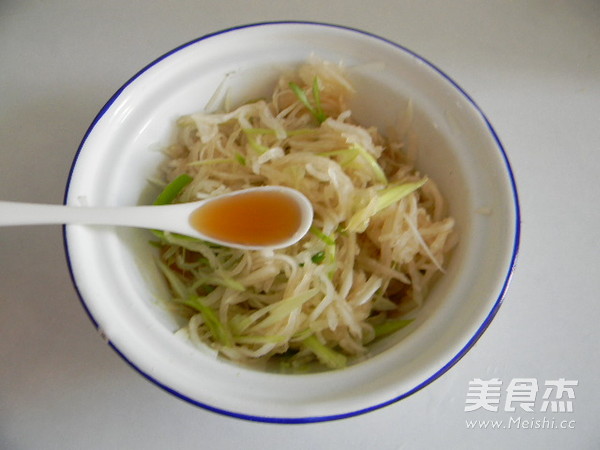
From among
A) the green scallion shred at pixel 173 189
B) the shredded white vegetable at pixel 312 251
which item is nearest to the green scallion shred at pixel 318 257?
the shredded white vegetable at pixel 312 251

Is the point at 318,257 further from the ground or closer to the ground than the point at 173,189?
closer to the ground

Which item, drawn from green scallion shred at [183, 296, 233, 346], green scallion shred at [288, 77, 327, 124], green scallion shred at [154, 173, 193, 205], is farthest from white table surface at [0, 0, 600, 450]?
green scallion shred at [288, 77, 327, 124]

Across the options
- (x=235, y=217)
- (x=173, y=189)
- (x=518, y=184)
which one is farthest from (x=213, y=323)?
(x=518, y=184)

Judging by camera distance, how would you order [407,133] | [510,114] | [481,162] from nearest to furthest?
[481,162] < [407,133] < [510,114]

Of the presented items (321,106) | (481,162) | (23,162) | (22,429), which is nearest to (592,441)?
(481,162)

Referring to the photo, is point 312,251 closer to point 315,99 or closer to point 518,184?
point 315,99

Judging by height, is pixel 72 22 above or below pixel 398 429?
above

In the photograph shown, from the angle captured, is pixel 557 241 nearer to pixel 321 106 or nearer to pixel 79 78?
pixel 321 106
